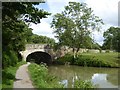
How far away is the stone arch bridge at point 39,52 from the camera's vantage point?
1885 inches

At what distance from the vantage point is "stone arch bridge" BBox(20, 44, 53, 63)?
47.9m

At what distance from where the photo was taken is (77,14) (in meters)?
49.1

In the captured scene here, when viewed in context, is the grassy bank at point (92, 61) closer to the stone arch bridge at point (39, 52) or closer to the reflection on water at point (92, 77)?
the stone arch bridge at point (39, 52)

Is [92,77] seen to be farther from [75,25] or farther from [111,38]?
[111,38]

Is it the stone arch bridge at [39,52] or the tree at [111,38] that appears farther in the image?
the tree at [111,38]

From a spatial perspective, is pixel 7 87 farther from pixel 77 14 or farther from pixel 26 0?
pixel 77 14

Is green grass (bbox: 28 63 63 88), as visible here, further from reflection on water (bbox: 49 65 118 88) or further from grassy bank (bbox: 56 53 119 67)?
grassy bank (bbox: 56 53 119 67)

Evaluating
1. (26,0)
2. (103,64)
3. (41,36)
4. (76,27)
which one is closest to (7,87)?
(26,0)

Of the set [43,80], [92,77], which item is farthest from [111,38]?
[43,80]

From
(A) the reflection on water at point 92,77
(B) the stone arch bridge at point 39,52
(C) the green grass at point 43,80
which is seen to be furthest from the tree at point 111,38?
(C) the green grass at point 43,80

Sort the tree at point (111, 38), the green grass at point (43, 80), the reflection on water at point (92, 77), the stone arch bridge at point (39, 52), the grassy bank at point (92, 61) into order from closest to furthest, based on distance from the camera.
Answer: the green grass at point (43, 80) < the reflection on water at point (92, 77) < the grassy bank at point (92, 61) < the stone arch bridge at point (39, 52) < the tree at point (111, 38)

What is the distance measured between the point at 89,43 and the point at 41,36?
4696 centimetres

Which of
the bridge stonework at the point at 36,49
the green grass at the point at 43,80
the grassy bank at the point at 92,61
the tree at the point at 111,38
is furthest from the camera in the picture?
the tree at the point at 111,38

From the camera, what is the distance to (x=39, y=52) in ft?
179
